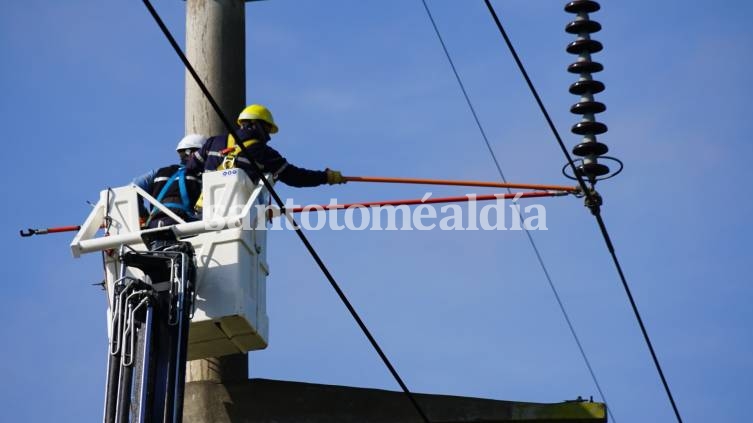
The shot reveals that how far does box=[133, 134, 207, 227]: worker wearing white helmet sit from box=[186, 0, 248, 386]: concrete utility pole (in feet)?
4.44

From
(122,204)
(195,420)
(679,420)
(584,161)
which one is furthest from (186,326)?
(679,420)

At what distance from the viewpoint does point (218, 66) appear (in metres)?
15.0

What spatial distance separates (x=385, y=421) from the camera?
Result: 1457cm

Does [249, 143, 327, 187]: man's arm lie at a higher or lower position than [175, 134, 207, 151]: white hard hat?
lower

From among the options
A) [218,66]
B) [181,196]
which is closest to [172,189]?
[181,196]

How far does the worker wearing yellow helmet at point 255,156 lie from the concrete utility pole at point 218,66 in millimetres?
1209

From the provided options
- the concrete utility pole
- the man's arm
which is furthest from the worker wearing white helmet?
the concrete utility pole

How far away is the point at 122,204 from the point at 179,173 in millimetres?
638

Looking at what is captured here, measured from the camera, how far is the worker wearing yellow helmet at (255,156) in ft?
43.0

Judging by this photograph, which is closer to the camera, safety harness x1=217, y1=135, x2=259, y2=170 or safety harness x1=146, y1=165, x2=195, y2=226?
safety harness x1=146, y1=165, x2=195, y2=226

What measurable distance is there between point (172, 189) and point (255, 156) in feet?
2.46

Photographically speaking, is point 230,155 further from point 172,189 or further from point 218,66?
point 218,66

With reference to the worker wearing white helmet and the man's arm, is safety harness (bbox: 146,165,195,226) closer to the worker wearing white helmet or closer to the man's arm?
the worker wearing white helmet

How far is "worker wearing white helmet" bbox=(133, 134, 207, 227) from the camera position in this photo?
12719mm
